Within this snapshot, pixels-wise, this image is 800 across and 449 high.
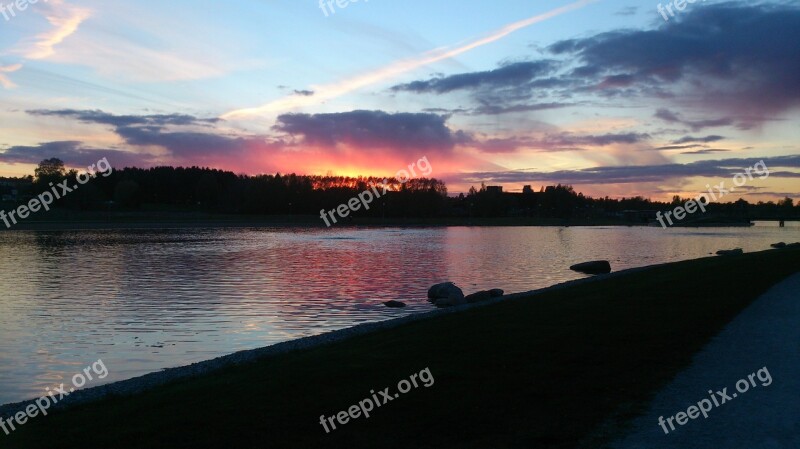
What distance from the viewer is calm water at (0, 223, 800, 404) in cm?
1755

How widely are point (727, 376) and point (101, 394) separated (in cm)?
1123

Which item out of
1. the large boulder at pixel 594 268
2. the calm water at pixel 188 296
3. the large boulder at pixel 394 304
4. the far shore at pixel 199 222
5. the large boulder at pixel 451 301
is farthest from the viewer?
the far shore at pixel 199 222

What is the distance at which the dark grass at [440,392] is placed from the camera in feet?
27.3

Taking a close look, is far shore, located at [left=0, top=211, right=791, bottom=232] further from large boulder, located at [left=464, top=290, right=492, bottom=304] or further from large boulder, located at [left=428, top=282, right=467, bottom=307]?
large boulder, located at [left=464, top=290, right=492, bottom=304]

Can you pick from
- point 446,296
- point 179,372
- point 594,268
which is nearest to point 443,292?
point 446,296

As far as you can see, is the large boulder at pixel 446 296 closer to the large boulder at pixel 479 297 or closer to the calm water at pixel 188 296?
the large boulder at pixel 479 297

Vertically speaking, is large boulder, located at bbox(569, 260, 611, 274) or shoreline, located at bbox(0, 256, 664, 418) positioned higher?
shoreline, located at bbox(0, 256, 664, 418)

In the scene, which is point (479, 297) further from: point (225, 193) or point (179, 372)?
point (225, 193)

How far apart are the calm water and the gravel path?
11.9 meters

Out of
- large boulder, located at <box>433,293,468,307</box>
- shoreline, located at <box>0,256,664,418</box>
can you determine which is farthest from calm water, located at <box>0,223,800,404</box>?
shoreline, located at <box>0,256,664,418</box>

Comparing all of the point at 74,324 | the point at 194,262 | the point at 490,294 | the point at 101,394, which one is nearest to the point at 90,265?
the point at 194,262

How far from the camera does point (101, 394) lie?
41.3 ft

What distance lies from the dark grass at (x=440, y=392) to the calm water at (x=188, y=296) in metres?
4.92

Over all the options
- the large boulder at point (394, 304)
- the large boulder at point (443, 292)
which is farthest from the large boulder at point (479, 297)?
the large boulder at point (394, 304)
